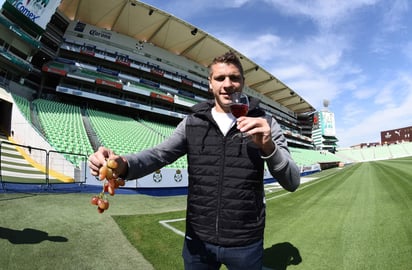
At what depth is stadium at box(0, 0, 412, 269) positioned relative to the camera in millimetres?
3713

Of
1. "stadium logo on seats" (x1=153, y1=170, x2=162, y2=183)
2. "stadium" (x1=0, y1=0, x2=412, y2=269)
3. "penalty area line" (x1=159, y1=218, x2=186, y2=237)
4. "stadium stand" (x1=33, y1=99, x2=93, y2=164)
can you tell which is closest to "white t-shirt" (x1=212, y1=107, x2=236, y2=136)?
"stadium" (x1=0, y1=0, x2=412, y2=269)

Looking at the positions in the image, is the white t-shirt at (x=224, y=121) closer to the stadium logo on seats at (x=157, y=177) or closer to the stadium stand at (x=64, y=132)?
the stadium logo on seats at (x=157, y=177)

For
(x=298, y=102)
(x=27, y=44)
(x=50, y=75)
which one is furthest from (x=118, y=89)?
A: (x=298, y=102)

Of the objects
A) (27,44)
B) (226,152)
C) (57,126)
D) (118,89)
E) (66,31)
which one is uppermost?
(66,31)

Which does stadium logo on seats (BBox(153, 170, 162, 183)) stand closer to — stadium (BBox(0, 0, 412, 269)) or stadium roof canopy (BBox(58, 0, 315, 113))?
stadium (BBox(0, 0, 412, 269))

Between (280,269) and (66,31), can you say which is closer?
(280,269)

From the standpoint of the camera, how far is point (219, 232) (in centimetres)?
158

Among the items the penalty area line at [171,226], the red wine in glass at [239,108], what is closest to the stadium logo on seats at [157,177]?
the penalty area line at [171,226]

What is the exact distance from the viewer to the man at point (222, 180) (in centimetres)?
156

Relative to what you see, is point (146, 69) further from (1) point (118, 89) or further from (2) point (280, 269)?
(2) point (280, 269)

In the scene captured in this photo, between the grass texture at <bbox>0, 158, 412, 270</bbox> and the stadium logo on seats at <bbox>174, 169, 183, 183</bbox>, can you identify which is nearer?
the grass texture at <bbox>0, 158, 412, 270</bbox>

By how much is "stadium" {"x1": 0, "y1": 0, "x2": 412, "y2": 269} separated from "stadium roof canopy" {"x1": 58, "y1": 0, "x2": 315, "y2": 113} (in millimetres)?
160

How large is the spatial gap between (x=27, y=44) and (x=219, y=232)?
97.8ft

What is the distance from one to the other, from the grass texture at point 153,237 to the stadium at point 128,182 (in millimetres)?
27
